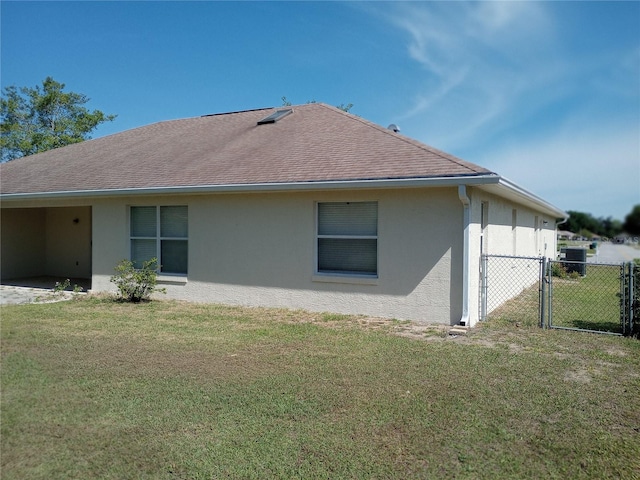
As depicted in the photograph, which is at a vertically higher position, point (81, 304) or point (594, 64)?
point (594, 64)

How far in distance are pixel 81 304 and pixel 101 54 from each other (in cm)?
1270

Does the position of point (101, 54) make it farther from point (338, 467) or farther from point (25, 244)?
point (338, 467)

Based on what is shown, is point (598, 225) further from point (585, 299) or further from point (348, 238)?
point (585, 299)

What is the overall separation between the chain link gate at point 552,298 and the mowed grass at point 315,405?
79 centimetres

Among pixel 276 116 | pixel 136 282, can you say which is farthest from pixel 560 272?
pixel 136 282

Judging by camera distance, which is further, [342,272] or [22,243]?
[22,243]

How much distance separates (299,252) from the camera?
9.74 metres

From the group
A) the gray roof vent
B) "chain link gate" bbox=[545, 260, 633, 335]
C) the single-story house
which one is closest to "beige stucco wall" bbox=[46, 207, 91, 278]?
the single-story house

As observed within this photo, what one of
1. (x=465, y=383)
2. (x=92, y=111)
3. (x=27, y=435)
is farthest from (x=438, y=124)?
(x=92, y=111)

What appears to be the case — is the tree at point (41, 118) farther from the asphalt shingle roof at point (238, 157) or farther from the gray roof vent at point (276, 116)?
the gray roof vent at point (276, 116)

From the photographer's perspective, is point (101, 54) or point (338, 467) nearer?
point (338, 467)

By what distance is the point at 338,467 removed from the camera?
342 cm

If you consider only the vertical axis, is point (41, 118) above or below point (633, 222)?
above

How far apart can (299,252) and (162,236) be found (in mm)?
3864
